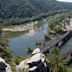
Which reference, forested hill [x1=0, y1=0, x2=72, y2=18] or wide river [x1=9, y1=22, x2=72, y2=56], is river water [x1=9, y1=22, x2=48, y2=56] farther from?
forested hill [x1=0, y1=0, x2=72, y2=18]

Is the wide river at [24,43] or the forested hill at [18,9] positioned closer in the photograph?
the wide river at [24,43]

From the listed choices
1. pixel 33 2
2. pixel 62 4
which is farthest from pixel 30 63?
pixel 62 4

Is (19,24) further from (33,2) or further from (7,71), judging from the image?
(7,71)

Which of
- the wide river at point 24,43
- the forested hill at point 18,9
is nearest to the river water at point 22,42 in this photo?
the wide river at point 24,43

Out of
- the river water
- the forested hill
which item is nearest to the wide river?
the river water

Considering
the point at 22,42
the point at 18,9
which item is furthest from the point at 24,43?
the point at 18,9

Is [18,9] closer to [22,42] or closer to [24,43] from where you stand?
[22,42]

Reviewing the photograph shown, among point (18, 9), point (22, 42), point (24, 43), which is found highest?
point (24, 43)

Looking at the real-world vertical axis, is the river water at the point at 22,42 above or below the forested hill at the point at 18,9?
above

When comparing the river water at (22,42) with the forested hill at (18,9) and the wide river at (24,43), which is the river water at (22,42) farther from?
the forested hill at (18,9)

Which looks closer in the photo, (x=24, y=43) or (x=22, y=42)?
(x=24, y=43)

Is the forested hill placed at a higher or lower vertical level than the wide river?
lower

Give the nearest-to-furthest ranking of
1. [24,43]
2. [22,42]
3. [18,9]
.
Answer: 1. [24,43]
2. [22,42]
3. [18,9]
